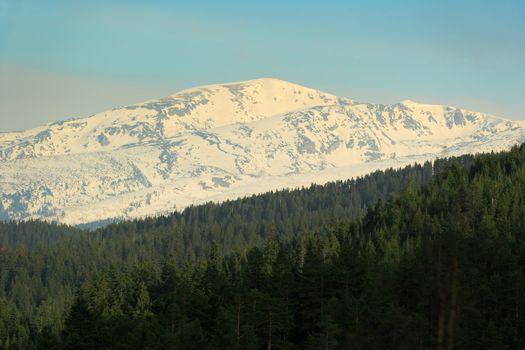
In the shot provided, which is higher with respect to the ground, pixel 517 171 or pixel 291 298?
pixel 517 171

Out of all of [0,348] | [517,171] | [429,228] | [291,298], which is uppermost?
[517,171]

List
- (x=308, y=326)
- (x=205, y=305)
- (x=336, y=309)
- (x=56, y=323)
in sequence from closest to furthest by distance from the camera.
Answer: (x=336, y=309) < (x=308, y=326) < (x=205, y=305) < (x=56, y=323)

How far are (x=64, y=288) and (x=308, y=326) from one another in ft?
400

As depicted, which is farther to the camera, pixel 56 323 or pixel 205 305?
pixel 56 323

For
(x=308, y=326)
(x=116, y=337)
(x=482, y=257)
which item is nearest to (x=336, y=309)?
(x=308, y=326)

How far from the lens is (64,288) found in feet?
647

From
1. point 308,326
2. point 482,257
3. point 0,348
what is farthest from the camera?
point 0,348

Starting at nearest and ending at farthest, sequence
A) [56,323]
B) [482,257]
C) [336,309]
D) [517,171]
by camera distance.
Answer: [336,309] < [482,257] < [56,323] < [517,171]

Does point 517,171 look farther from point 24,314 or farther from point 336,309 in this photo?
point 336,309

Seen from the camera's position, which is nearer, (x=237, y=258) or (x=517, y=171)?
(x=237, y=258)

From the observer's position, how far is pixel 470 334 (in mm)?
64750

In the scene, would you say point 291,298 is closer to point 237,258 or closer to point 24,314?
point 237,258

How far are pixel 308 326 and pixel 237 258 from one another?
67487mm

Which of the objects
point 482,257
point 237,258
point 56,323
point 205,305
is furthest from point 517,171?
point 205,305
